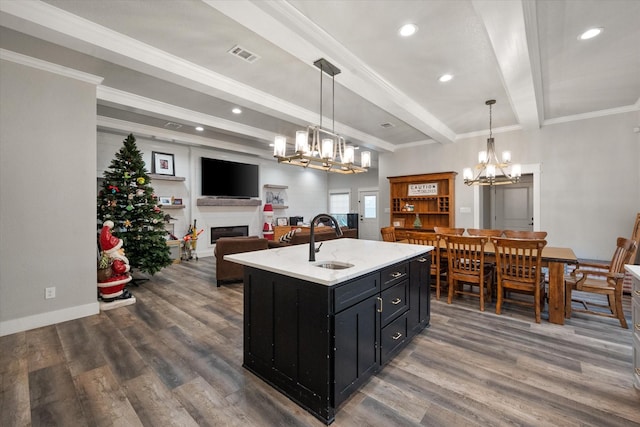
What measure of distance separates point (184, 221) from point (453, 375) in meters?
6.61

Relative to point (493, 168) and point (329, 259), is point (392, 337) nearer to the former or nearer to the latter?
point (329, 259)

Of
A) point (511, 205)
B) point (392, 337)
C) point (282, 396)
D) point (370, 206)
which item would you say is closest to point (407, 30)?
point (392, 337)

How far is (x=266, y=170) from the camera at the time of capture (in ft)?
28.5

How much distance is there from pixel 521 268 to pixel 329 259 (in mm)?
2516

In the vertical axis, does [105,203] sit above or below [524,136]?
below

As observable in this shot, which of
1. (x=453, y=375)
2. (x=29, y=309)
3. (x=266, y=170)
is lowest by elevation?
(x=453, y=375)

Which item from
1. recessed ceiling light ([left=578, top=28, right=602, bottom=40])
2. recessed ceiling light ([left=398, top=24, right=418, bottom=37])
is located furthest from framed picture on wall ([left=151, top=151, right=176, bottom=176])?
recessed ceiling light ([left=578, top=28, right=602, bottom=40])

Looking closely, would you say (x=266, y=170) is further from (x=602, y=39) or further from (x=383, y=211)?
(x=602, y=39)

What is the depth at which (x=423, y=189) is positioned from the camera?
6594mm

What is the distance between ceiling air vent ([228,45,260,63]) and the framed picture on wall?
4.44m

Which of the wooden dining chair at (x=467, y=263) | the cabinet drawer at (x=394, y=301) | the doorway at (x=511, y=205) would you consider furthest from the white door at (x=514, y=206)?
the cabinet drawer at (x=394, y=301)

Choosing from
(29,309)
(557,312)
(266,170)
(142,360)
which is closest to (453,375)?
(557,312)

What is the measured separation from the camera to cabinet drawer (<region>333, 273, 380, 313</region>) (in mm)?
1699

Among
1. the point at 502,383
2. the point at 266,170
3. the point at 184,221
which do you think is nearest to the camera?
the point at 502,383
